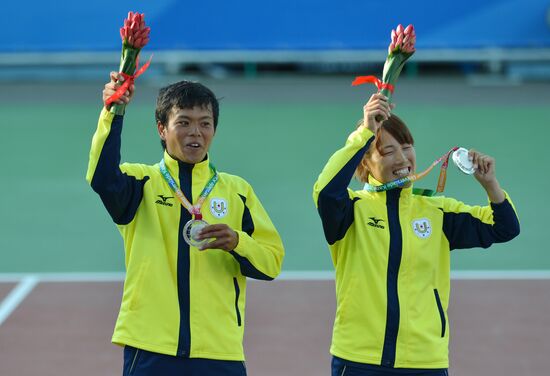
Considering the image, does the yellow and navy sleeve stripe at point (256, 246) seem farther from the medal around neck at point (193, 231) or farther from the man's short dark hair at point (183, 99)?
the man's short dark hair at point (183, 99)

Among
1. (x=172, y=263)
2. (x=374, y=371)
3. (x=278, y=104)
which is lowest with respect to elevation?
(x=374, y=371)

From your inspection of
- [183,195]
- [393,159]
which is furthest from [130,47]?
[393,159]

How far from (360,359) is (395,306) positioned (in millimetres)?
228

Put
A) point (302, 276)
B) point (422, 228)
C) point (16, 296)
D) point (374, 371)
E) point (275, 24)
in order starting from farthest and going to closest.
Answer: point (275, 24) < point (302, 276) < point (16, 296) < point (422, 228) < point (374, 371)

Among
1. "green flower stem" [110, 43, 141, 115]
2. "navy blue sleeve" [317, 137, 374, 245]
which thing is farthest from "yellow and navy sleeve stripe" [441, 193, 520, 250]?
"green flower stem" [110, 43, 141, 115]

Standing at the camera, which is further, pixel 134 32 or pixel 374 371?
pixel 374 371

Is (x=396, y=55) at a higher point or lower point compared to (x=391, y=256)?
higher

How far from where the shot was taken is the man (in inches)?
146

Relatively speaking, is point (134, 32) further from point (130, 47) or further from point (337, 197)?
point (337, 197)

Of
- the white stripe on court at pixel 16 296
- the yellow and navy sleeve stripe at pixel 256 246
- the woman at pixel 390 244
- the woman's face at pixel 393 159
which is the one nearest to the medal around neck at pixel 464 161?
the woman at pixel 390 244

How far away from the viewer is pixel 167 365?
374 cm

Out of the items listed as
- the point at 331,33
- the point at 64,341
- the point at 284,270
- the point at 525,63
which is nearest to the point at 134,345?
the point at 64,341

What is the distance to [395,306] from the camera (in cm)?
386

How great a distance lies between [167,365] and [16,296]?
387 cm
